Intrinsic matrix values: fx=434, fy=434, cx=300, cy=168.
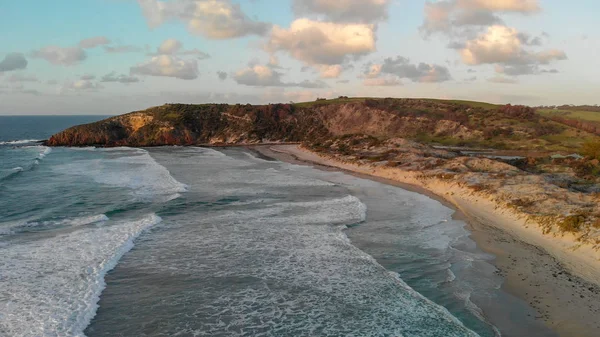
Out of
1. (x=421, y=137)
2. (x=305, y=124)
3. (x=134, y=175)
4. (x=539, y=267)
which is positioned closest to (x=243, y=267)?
(x=539, y=267)

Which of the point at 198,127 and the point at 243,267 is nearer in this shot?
the point at 243,267

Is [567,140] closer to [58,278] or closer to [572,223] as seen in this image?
[572,223]

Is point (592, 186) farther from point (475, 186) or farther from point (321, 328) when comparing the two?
point (321, 328)

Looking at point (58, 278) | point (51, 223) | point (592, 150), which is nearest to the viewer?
point (58, 278)

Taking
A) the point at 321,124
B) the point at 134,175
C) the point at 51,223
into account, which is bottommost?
the point at 51,223

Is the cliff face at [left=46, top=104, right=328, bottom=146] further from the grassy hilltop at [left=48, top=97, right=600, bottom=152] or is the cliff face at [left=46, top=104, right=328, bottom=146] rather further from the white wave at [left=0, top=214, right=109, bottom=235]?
the white wave at [left=0, top=214, right=109, bottom=235]

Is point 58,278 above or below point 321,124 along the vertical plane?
below

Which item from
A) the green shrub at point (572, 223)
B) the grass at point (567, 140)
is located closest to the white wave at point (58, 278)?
the green shrub at point (572, 223)
